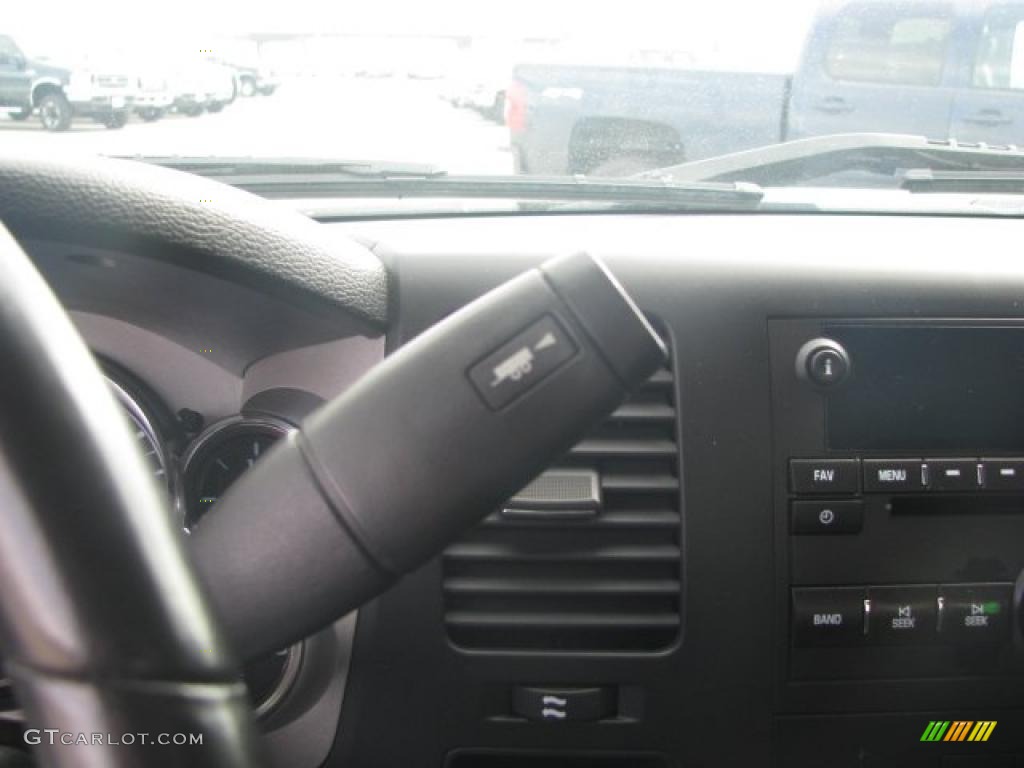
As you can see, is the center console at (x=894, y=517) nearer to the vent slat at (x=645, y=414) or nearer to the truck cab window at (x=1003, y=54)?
the vent slat at (x=645, y=414)

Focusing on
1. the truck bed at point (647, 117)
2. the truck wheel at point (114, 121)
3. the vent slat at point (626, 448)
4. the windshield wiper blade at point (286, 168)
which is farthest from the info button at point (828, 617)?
the truck wheel at point (114, 121)

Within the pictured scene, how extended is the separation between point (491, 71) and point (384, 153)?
1228mm

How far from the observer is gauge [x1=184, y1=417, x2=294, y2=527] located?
240 centimetres

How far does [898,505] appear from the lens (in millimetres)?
2504

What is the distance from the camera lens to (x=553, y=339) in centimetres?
128

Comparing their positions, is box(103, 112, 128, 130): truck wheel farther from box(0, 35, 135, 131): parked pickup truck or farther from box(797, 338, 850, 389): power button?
box(797, 338, 850, 389): power button

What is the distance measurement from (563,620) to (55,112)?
1838mm

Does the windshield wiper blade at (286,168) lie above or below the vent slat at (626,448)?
above

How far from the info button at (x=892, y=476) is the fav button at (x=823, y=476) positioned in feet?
0.09

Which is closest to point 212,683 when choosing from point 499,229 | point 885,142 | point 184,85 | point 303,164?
point 499,229

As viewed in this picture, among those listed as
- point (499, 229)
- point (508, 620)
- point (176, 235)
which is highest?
point (176, 235)

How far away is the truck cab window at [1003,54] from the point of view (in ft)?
11.7

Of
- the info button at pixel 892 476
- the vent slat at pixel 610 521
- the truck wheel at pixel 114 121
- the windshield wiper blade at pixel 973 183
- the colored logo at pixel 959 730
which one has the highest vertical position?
the truck wheel at pixel 114 121

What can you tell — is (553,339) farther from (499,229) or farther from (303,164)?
(303,164)
